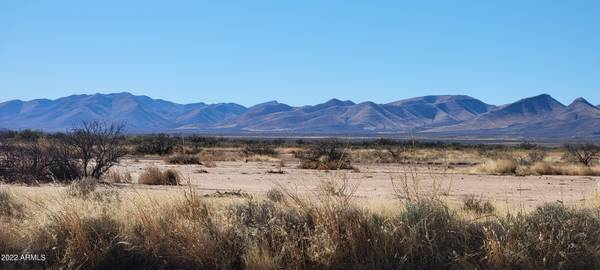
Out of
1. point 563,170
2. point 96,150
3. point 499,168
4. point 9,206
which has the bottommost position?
point 563,170

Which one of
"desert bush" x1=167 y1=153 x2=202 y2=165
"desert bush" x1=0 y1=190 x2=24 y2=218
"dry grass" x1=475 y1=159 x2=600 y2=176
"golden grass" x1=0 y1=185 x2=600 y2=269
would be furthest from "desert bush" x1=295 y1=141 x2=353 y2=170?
"golden grass" x1=0 y1=185 x2=600 y2=269

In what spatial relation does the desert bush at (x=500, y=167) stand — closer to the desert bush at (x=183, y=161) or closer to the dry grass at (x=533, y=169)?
the dry grass at (x=533, y=169)

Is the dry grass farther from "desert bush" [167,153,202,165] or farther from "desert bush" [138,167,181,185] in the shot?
"desert bush" [138,167,181,185]

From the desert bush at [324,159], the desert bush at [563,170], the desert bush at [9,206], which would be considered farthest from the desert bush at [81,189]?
the desert bush at [563,170]

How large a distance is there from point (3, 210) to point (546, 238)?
8451mm

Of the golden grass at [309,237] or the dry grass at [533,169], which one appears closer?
the golden grass at [309,237]

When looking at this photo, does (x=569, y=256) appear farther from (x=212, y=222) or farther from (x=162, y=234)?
(x=162, y=234)

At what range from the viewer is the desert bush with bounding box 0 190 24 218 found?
10.7 meters

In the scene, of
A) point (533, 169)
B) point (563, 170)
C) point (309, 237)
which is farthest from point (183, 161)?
point (309, 237)

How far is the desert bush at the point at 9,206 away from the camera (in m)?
10.7

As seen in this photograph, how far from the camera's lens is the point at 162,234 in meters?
9.07

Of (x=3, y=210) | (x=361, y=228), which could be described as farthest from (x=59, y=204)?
(x=361, y=228)

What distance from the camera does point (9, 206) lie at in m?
11.3

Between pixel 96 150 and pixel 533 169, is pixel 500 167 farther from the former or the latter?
pixel 96 150
